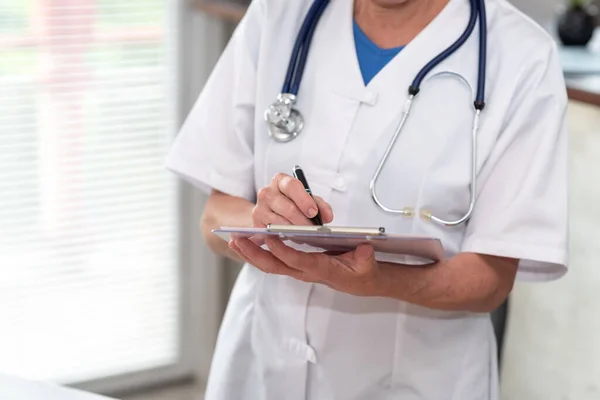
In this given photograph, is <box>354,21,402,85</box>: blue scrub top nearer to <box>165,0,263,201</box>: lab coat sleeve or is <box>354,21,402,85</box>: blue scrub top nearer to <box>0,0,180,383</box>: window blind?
<box>165,0,263,201</box>: lab coat sleeve

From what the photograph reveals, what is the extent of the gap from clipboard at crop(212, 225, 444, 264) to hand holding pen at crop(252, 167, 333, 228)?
1.1 inches

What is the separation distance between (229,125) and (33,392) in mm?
499

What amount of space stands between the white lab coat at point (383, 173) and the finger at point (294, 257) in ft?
0.61

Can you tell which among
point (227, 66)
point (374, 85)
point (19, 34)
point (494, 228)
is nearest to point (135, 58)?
point (19, 34)

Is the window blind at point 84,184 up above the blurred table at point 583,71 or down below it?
below

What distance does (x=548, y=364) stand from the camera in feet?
6.41

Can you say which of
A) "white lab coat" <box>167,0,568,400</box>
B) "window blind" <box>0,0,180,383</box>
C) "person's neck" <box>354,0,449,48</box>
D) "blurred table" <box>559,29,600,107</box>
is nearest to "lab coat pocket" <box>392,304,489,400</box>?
"white lab coat" <box>167,0,568,400</box>

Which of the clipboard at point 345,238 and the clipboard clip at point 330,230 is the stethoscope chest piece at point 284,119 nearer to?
the clipboard at point 345,238

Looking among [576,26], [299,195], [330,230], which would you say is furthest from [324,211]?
[576,26]

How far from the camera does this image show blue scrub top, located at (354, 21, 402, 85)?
1372 mm

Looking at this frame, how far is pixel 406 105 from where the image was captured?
1.32 m

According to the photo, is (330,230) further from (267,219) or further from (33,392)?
(33,392)

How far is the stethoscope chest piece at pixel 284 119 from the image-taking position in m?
1.35

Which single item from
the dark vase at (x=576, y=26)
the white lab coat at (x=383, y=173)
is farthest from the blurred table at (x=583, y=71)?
the white lab coat at (x=383, y=173)
